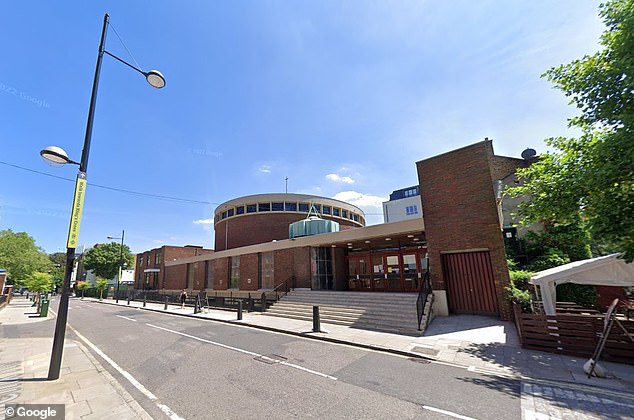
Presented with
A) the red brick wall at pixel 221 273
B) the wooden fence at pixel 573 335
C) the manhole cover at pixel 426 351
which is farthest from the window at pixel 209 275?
the wooden fence at pixel 573 335

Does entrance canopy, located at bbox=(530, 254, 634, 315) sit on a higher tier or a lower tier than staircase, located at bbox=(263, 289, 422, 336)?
higher

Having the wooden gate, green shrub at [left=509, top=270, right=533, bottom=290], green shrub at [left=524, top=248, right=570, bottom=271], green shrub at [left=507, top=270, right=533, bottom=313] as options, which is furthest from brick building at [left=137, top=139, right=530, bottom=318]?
green shrub at [left=524, top=248, right=570, bottom=271]

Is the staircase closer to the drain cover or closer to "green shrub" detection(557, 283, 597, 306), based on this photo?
the drain cover

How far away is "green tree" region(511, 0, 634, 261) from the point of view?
6.20 m

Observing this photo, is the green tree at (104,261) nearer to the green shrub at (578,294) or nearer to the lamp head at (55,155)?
the lamp head at (55,155)

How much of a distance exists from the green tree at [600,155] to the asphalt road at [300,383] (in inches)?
179

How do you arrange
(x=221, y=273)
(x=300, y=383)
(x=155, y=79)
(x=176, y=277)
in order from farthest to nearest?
(x=176, y=277), (x=221, y=273), (x=155, y=79), (x=300, y=383)

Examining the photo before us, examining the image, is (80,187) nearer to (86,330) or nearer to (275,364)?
(275,364)

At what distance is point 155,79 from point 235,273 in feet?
65.5

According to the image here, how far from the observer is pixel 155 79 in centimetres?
646

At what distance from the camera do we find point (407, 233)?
14.7m

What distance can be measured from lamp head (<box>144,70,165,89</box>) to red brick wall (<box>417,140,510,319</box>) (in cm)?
1150

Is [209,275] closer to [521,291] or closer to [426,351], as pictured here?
[426,351]

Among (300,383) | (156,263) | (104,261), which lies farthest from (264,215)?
(104,261)
